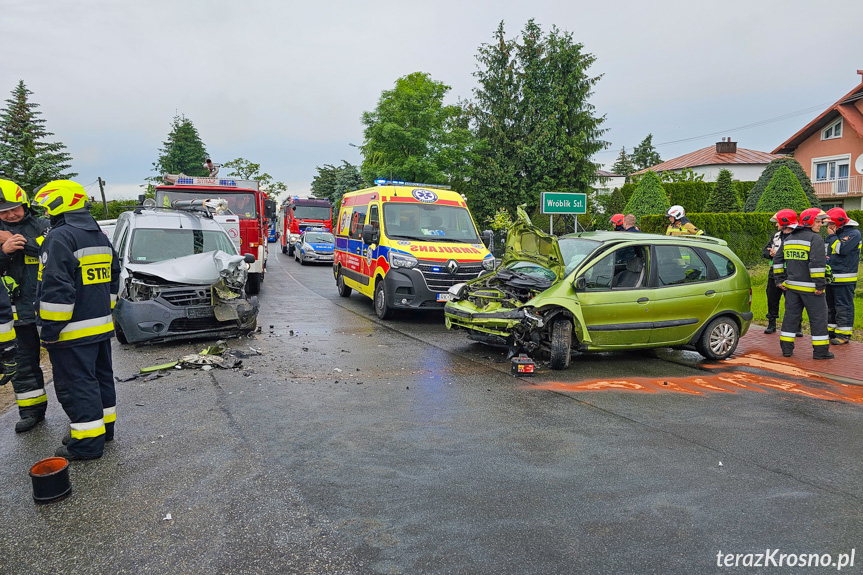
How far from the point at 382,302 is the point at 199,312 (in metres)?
3.60

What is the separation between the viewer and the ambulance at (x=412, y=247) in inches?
412

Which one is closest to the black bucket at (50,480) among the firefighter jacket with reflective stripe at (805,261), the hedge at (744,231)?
the firefighter jacket with reflective stripe at (805,261)

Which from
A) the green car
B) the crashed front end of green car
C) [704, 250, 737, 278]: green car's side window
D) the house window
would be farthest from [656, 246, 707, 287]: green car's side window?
the house window

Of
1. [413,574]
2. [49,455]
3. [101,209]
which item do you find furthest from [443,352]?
[101,209]

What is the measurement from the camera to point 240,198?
16500 mm

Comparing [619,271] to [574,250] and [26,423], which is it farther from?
[26,423]

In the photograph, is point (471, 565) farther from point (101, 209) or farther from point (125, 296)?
point (101, 209)

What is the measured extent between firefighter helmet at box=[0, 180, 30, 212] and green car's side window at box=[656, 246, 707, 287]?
7.10 m

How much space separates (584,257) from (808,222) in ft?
11.3

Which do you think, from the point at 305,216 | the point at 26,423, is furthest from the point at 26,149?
the point at 26,423

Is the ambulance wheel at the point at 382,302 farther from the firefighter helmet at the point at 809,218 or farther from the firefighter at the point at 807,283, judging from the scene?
the firefighter helmet at the point at 809,218

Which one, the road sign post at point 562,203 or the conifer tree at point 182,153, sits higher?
the conifer tree at point 182,153

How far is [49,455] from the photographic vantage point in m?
4.56

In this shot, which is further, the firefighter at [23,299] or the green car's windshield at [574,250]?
the green car's windshield at [574,250]
